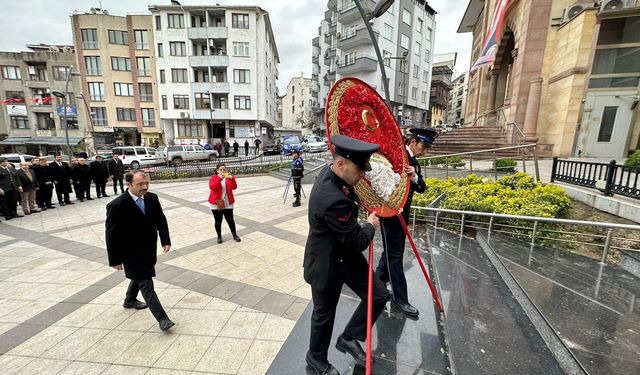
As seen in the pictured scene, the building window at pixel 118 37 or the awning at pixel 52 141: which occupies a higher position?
the building window at pixel 118 37

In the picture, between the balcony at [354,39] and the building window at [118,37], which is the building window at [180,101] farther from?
the balcony at [354,39]

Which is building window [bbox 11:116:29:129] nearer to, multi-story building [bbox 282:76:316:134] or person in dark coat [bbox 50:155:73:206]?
person in dark coat [bbox 50:155:73:206]

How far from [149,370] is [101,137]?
1638 inches

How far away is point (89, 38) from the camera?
1251 inches

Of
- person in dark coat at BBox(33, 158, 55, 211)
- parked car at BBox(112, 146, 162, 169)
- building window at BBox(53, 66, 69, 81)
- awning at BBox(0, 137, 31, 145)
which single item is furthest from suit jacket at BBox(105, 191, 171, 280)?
building window at BBox(53, 66, 69, 81)

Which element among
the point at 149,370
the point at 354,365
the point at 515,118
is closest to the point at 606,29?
the point at 515,118

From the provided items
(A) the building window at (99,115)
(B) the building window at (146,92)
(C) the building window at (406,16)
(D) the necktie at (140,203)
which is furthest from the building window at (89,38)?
(D) the necktie at (140,203)

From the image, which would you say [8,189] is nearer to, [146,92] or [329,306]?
[329,306]

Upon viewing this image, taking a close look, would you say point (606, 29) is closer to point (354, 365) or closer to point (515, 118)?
point (515, 118)

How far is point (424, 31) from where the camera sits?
3797 cm

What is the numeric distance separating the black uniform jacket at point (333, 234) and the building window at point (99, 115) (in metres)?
41.9

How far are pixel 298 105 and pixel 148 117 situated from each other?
46.6 metres

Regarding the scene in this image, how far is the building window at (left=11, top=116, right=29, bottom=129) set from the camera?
3434 centimetres

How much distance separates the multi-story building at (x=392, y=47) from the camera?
3215cm
